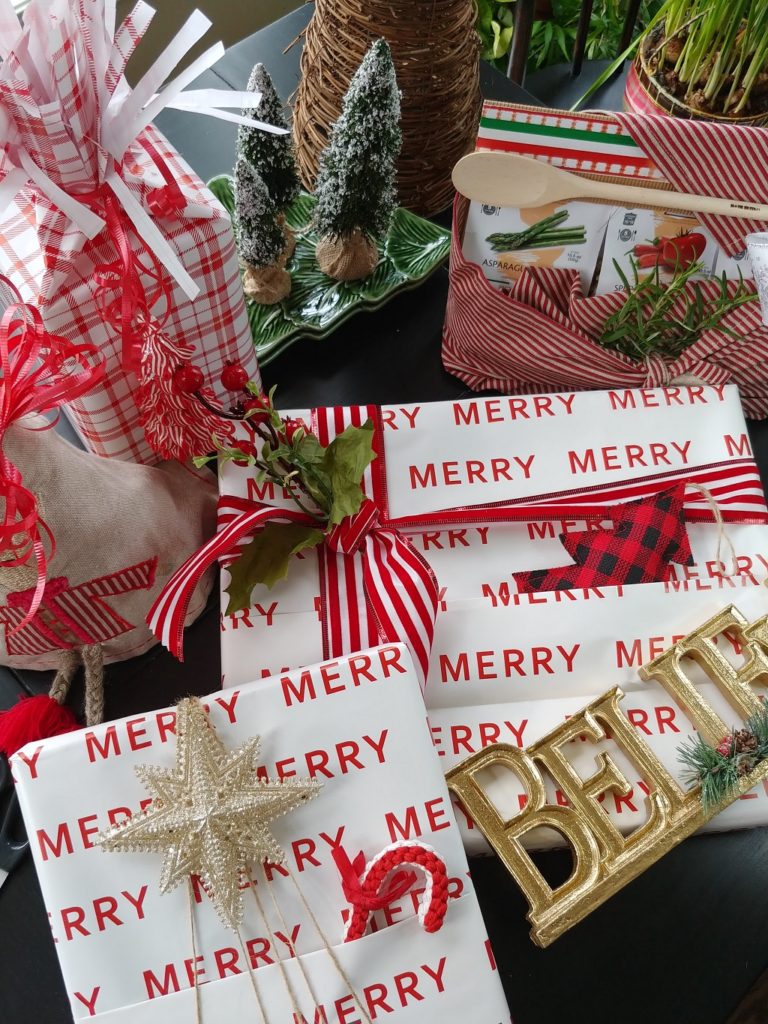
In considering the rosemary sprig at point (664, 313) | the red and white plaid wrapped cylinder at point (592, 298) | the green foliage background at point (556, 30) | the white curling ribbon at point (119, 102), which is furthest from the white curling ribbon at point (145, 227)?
the green foliage background at point (556, 30)

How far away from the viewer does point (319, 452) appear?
0.59 metres

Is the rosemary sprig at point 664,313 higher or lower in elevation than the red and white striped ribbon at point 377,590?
higher

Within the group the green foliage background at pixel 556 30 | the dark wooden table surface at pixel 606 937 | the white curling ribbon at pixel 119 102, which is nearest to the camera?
the white curling ribbon at pixel 119 102

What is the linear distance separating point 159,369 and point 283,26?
2.09 ft

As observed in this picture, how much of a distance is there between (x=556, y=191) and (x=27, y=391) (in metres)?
0.41

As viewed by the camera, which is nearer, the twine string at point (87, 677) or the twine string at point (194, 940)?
the twine string at point (194, 940)

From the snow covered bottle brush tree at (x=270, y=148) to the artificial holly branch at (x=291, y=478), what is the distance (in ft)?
0.71

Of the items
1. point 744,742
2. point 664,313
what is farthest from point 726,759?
point 664,313

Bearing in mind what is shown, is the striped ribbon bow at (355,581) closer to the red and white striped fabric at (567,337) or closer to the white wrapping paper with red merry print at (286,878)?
the white wrapping paper with red merry print at (286,878)

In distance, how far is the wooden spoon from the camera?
62 centimetres

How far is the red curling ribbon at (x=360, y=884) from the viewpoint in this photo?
466mm

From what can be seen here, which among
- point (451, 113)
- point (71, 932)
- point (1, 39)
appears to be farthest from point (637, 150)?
point (71, 932)

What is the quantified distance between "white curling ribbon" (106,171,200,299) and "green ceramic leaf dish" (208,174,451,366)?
223mm

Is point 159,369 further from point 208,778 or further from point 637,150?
point 637,150
